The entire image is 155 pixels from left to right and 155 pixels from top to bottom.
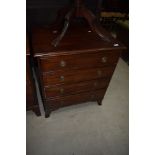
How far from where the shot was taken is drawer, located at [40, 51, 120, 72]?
1268mm

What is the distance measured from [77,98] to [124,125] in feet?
1.73

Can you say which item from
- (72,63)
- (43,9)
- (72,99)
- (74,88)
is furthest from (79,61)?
(43,9)

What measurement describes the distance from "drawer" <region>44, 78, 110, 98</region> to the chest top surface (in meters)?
0.34

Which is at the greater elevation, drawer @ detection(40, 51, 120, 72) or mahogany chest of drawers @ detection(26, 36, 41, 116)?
drawer @ detection(40, 51, 120, 72)

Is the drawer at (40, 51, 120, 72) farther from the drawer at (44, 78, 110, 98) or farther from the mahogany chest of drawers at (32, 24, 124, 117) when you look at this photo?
the drawer at (44, 78, 110, 98)

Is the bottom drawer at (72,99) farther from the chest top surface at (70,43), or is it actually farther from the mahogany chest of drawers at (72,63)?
the chest top surface at (70,43)

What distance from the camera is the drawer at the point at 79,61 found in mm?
1268

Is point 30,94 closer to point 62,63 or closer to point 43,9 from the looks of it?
point 62,63

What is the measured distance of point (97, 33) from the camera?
1.43 m

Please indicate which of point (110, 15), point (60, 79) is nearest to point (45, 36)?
point (60, 79)

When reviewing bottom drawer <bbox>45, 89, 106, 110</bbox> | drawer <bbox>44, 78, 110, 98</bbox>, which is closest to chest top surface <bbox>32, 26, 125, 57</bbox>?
drawer <bbox>44, 78, 110, 98</bbox>

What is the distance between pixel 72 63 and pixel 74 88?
29 centimetres

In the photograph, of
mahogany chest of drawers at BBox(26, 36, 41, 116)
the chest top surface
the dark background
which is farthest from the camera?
the dark background
